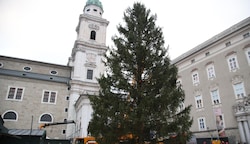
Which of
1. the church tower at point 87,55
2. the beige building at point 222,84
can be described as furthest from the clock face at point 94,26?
the beige building at point 222,84

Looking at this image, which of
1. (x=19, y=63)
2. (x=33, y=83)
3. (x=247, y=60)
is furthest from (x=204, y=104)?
(x=19, y=63)

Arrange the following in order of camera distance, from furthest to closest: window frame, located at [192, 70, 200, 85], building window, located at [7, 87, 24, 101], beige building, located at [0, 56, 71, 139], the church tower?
the church tower < building window, located at [7, 87, 24, 101] < beige building, located at [0, 56, 71, 139] < window frame, located at [192, 70, 200, 85]

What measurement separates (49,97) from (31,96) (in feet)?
10.0

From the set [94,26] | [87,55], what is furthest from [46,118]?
[94,26]

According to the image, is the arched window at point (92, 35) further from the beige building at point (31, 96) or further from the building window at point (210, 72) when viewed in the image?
the building window at point (210, 72)

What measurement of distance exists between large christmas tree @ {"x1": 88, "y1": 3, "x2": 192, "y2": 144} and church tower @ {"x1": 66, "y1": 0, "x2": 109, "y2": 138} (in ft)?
72.9

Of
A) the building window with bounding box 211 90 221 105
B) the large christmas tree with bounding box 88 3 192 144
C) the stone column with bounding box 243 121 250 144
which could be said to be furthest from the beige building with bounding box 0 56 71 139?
the stone column with bounding box 243 121 250 144

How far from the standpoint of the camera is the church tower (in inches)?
1355

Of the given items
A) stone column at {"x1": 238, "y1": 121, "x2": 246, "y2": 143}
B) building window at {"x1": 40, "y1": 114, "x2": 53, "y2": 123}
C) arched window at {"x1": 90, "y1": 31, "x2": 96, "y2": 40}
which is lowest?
stone column at {"x1": 238, "y1": 121, "x2": 246, "y2": 143}

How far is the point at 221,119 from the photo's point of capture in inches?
832

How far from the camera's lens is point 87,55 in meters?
38.7

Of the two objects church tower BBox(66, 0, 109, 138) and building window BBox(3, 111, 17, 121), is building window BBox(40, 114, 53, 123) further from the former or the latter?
building window BBox(3, 111, 17, 121)

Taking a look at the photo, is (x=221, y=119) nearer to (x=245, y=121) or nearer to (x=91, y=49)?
(x=245, y=121)

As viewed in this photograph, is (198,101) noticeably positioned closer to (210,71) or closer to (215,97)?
(215,97)
